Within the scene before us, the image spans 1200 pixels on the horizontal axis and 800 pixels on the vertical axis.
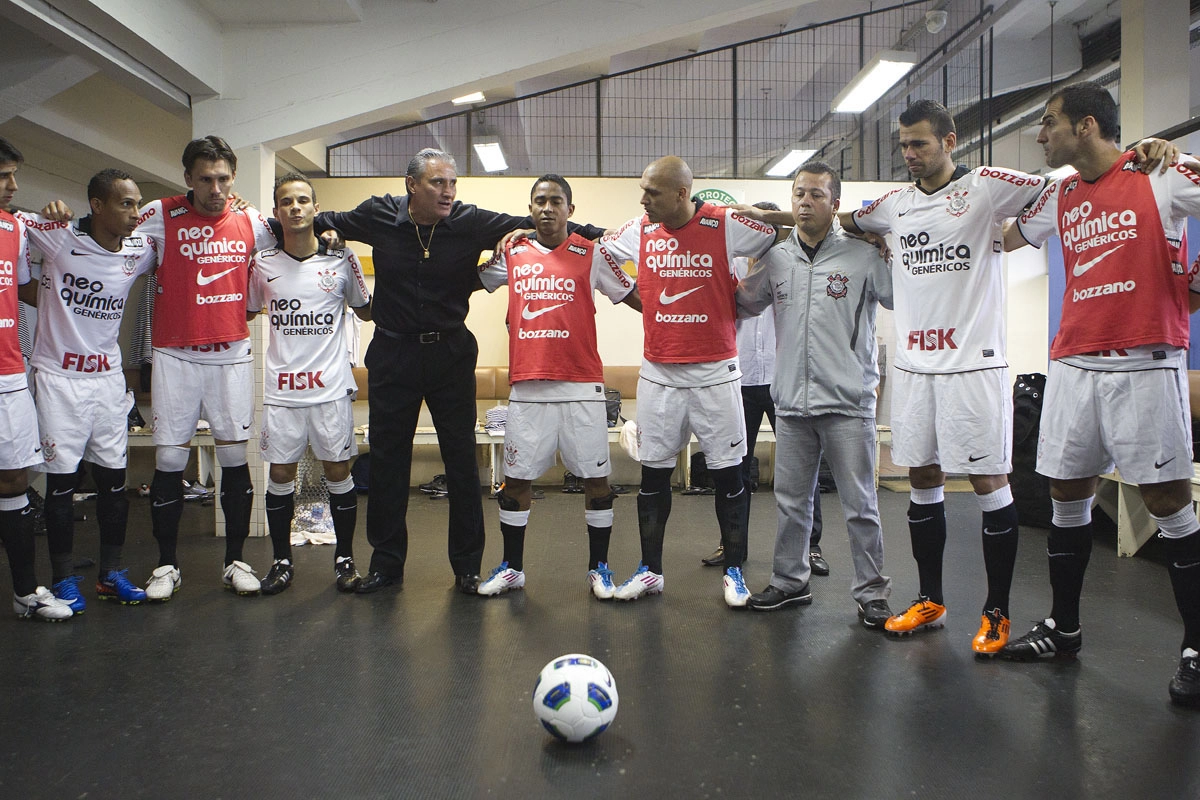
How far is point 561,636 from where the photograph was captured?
2846 millimetres

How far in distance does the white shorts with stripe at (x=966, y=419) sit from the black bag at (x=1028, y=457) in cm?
270

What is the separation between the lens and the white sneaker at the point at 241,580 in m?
3.39

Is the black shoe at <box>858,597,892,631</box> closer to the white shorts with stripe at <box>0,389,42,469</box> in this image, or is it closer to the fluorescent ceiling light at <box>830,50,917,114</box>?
the white shorts with stripe at <box>0,389,42,469</box>

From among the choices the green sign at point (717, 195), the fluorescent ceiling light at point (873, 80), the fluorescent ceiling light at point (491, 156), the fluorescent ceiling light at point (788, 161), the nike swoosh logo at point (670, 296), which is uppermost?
the fluorescent ceiling light at point (873, 80)

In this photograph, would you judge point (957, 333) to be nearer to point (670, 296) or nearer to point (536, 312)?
point (670, 296)

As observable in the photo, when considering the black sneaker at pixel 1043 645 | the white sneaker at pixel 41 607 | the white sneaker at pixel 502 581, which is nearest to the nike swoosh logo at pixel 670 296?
the white sneaker at pixel 502 581

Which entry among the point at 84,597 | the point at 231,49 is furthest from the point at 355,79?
the point at 84,597

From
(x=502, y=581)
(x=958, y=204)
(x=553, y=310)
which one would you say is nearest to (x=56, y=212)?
(x=553, y=310)

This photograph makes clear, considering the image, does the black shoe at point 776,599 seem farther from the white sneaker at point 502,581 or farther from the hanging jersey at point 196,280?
the hanging jersey at point 196,280

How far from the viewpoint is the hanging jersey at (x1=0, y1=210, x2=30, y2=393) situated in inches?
114

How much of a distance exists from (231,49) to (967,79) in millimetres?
6725

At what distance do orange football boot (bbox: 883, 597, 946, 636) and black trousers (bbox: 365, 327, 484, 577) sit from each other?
172 centimetres

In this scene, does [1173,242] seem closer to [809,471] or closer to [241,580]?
[809,471]

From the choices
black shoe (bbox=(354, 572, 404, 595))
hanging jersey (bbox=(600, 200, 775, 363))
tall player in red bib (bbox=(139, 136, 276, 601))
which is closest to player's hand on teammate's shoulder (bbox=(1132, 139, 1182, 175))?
hanging jersey (bbox=(600, 200, 775, 363))
